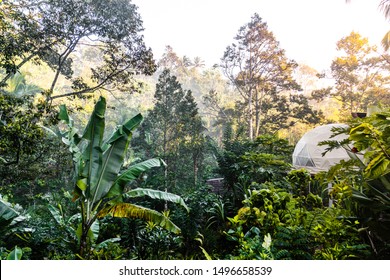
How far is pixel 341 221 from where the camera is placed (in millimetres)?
1797

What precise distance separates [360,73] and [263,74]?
2.81 m

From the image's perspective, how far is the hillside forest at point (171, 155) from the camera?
5.77ft

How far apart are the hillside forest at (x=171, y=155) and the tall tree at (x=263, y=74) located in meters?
0.04

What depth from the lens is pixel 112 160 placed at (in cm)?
244

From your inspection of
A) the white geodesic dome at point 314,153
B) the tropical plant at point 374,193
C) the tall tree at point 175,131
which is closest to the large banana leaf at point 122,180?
the tropical plant at point 374,193

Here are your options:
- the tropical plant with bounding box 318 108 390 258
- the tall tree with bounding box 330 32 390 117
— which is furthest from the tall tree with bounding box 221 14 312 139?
the tropical plant with bounding box 318 108 390 258

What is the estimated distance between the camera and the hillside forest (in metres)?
1.76

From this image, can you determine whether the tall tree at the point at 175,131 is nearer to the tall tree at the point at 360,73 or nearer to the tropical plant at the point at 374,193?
the tropical plant at the point at 374,193

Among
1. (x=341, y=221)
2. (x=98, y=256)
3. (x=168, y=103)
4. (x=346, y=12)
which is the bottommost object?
(x=98, y=256)

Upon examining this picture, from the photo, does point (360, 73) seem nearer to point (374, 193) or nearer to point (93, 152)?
point (374, 193)

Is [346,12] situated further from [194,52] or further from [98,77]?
[98,77]

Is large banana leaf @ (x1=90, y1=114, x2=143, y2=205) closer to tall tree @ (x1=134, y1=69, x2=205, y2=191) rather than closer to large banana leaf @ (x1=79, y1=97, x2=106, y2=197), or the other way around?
large banana leaf @ (x1=79, y1=97, x2=106, y2=197)

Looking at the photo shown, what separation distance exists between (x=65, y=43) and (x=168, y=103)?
232 cm
